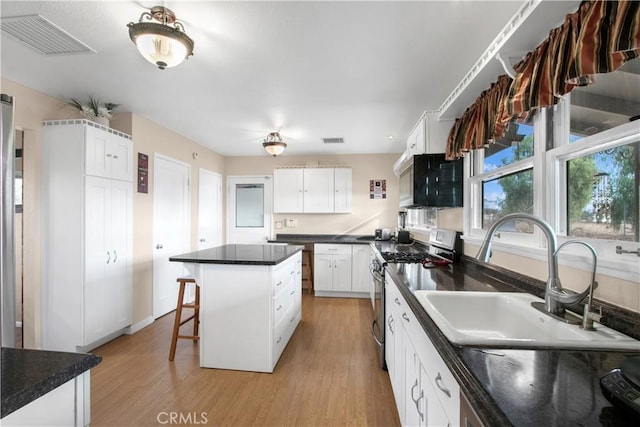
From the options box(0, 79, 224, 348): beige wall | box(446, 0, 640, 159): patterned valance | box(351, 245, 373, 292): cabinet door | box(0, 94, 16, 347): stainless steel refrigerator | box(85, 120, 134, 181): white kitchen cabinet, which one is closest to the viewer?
box(446, 0, 640, 159): patterned valance

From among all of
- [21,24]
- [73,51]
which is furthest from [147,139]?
[21,24]

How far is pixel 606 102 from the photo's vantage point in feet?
3.76

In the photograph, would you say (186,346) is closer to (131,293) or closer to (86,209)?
(131,293)

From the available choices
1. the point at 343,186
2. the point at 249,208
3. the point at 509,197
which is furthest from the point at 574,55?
the point at 249,208

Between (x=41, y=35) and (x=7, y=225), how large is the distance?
49.2 inches

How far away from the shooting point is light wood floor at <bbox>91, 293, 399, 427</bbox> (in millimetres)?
1796

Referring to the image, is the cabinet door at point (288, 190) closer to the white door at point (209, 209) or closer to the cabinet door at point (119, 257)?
the white door at point (209, 209)

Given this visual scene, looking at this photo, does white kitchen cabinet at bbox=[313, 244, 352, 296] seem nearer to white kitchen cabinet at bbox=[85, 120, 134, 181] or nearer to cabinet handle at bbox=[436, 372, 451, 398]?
white kitchen cabinet at bbox=[85, 120, 134, 181]

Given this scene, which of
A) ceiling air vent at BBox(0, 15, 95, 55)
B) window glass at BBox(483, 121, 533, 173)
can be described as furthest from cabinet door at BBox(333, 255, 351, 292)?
ceiling air vent at BBox(0, 15, 95, 55)

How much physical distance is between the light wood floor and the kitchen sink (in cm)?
93

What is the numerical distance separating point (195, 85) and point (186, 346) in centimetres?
247

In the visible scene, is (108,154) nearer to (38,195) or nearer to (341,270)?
(38,195)

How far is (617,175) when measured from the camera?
1091mm

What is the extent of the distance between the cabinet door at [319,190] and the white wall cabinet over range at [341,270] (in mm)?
761
